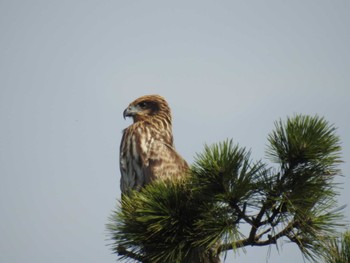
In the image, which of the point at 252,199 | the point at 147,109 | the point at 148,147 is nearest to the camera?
the point at 252,199

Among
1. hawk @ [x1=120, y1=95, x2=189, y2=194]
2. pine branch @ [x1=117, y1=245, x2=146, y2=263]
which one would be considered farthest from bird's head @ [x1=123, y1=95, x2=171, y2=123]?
pine branch @ [x1=117, y1=245, x2=146, y2=263]

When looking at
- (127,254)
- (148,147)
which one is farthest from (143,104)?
(127,254)

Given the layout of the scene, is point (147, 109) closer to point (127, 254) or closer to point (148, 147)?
point (148, 147)

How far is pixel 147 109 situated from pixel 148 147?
3.06 feet

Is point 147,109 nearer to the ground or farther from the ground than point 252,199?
farther from the ground

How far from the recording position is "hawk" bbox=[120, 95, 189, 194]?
22.9ft

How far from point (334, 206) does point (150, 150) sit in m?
3.75

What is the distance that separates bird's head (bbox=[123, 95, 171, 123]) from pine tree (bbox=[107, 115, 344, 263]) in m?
4.19

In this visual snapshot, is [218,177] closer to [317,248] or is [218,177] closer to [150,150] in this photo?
[317,248]

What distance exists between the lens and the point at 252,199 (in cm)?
355

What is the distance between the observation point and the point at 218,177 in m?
3.60

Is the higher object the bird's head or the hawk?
the bird's head

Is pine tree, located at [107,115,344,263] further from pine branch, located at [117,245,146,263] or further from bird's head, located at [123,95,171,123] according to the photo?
bird's head, located at [123,95,171,123]

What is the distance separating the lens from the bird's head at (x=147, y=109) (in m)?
7.97
